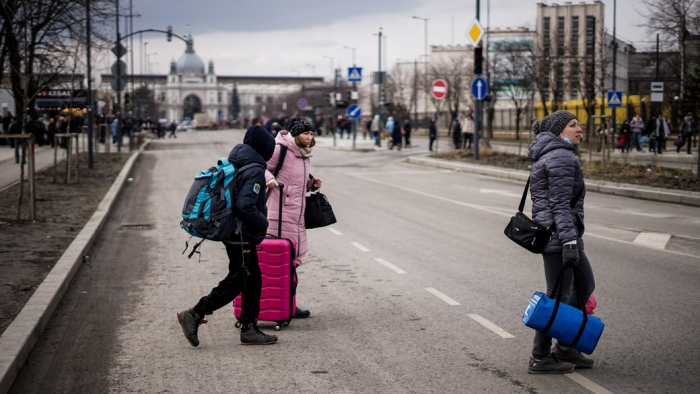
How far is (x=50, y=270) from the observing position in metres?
9.45

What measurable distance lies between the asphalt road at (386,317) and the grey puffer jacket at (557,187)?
103cm

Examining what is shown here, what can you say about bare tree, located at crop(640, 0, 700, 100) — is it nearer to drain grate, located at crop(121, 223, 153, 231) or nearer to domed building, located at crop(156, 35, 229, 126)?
drain grate, located at crop(121, 223, 153, 231)

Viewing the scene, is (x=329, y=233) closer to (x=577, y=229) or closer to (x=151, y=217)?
(x=151, y=217)

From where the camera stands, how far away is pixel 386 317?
24.9 ft

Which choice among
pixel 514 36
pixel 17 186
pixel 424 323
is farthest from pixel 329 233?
pixel 514 36

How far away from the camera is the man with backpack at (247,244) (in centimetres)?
634

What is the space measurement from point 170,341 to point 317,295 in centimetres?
210

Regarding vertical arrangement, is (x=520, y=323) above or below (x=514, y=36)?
below

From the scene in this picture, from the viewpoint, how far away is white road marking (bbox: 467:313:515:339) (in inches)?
272

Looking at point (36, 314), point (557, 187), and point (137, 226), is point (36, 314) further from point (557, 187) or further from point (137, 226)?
point (137, 226)

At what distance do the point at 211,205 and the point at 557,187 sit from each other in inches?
98.3

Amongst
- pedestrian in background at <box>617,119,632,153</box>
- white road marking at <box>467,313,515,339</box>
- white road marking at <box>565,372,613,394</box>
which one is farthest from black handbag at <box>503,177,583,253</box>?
pedestrian in background at <box>617,119,632,153</box>

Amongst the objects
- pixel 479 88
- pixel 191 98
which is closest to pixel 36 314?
pixel 479 88

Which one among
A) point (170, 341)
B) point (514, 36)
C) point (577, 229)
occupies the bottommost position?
point (170, 341)
